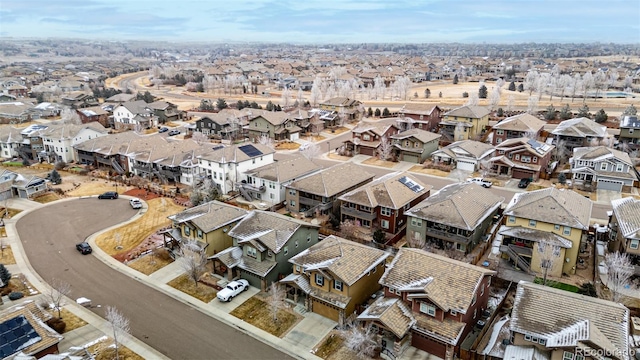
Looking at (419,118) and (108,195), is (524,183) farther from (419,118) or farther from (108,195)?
(108,195)

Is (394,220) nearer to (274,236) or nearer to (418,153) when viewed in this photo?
(274,236)

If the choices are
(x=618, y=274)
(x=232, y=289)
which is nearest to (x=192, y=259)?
(x=232, y=289)

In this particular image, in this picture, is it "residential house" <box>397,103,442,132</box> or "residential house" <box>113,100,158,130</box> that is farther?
"residential house" <box>113,100,158,130</box>

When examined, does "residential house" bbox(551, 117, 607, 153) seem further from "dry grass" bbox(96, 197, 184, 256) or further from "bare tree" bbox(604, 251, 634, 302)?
"dry grass" bbox(96, 197, 184, 256)

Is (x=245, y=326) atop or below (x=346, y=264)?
below

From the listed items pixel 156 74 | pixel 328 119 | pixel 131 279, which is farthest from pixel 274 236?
pixel 156 74

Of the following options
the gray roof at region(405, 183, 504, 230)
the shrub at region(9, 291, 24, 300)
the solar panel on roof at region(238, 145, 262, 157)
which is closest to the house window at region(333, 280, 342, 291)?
the gray roof at region(405, 183, 504, 230)

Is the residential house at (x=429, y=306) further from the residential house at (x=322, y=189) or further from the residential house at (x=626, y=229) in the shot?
the residential house at (x=322, y=189)
